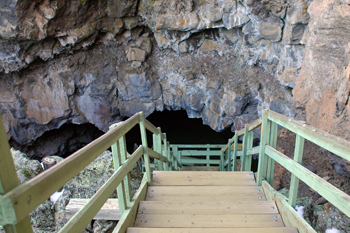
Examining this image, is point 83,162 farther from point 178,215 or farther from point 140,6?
point 140,6

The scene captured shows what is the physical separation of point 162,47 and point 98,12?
3052 mm

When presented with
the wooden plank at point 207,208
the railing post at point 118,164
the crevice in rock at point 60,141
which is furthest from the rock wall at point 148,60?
the railing post at point 118,164

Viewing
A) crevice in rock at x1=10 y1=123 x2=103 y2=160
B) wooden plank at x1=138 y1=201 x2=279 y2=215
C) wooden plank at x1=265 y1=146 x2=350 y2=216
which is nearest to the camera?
wooden plank at x1=265 y1=146 x2=350 y2=216

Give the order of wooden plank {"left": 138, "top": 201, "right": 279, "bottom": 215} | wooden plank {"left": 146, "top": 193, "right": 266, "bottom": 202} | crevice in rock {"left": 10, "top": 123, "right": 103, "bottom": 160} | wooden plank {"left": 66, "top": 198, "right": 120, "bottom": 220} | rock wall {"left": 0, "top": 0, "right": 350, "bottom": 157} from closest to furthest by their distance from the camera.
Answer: wooden plank {"left": 138, "top": 201, "right": 279, "bottom": 215}
wooden plank {"left": 146, "top": 193, "right": 266, "bottom": 202}
wooden plank {"left": 66, "top": 198, "right": 120, "bottom": 220}
rock wall {"left": 0, "top": 0, "right": 350, "bottom": 157}
crevice in rock {"left": 10, "top": 123, "right": 103, "bottom": 160}

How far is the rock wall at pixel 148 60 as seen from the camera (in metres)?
7.17

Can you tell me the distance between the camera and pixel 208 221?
1893 mm

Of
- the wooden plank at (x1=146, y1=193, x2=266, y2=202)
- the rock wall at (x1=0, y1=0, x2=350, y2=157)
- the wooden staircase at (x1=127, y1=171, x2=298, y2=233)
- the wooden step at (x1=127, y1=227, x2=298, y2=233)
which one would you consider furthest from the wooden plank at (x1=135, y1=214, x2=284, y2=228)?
the rock wall at (x1=0, y1=0, x2=350, y2=157)

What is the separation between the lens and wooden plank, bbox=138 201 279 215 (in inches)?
81.9

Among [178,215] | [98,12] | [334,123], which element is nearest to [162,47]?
[98,12]

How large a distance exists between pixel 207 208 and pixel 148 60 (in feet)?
28.9

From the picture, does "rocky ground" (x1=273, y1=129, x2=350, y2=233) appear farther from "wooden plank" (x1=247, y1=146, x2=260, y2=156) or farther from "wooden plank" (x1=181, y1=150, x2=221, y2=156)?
"wooden plank" (x1=181, y1=150, x2=221, y2=156)

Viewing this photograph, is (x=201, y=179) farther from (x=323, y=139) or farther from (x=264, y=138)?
(x=323, y=139)

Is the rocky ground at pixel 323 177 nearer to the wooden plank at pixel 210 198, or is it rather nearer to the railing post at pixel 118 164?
the wooden plank at pixel 210 198

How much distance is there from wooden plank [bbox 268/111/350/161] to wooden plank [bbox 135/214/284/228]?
2.80 feet
